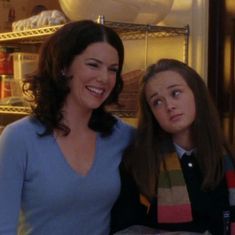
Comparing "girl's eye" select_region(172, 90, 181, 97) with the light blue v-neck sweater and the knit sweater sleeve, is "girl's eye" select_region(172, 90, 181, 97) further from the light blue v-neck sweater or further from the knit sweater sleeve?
the knit sweater sleeve

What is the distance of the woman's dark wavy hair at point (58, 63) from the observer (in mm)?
1227

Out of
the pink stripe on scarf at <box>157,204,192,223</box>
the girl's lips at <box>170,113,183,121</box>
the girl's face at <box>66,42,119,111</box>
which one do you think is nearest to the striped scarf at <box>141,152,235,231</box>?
the pink stripe on scarf at <box>157,204,192,223</box>

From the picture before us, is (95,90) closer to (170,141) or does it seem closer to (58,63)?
(58,63)

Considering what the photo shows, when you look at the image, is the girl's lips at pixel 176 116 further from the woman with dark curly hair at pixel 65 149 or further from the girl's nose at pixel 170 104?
the woman with dark curly hair at pixel 65 149

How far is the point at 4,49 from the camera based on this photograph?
2467 millimetres

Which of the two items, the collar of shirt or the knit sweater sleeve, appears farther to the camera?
the collar of shirt

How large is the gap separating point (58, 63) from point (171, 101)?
0.26m

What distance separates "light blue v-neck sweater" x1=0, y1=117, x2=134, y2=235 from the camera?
120 cm

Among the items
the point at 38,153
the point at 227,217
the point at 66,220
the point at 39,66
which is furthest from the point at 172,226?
the point at 39,66

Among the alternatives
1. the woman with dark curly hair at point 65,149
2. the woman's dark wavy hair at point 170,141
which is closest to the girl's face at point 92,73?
the woman with dark curly hair at point 65,149

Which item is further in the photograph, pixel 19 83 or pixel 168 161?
pixel 19 83

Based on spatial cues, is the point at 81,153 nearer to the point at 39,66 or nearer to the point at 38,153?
the point at 38,153

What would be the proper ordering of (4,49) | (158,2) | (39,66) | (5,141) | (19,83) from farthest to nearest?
(4,49) → (19,83) → (158,2) → (39,66) → (5,141)

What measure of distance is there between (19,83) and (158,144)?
3.75 ft
